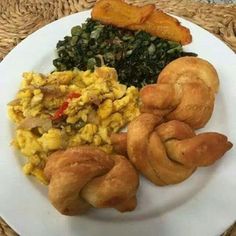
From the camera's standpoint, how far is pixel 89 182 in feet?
3.99

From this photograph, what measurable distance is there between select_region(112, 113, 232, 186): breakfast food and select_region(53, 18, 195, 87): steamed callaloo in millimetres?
346

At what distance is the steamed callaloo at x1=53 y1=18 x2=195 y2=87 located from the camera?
1634 millimetres

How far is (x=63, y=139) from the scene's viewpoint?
1393mm

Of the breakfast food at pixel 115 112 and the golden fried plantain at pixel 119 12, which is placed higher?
the golden fried plantain at pixel 119 12

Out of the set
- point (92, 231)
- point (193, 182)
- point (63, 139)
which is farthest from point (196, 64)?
point (92, 231)

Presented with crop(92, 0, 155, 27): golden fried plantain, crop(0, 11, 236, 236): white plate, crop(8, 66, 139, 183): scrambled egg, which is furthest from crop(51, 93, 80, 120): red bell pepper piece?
crop(92, 0, 155, 27): golden fried plantain

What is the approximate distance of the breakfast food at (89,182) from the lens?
1.18 metres

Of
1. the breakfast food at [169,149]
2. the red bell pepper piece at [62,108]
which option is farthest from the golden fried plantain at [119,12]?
the breakfast food at [169,149]

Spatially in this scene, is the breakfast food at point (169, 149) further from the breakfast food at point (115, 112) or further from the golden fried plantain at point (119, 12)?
the golden fried plantain at point (119, 12)

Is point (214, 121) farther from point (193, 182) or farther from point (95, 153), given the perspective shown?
point (95, 153)

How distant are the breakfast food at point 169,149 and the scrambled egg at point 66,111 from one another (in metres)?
0.14

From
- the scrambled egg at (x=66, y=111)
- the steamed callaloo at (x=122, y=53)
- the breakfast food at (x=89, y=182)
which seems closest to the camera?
the breakfast food at (x=89, y=182)

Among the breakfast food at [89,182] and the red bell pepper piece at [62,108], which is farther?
the red bell pepper piece at [62,108]

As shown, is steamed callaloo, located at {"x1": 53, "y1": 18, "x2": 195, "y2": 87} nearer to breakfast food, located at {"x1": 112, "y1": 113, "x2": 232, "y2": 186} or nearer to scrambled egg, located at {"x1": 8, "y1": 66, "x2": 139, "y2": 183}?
scrambled egg, located at {"x1": 8, "y1": 66, "x2": 139, "y2": 183}
